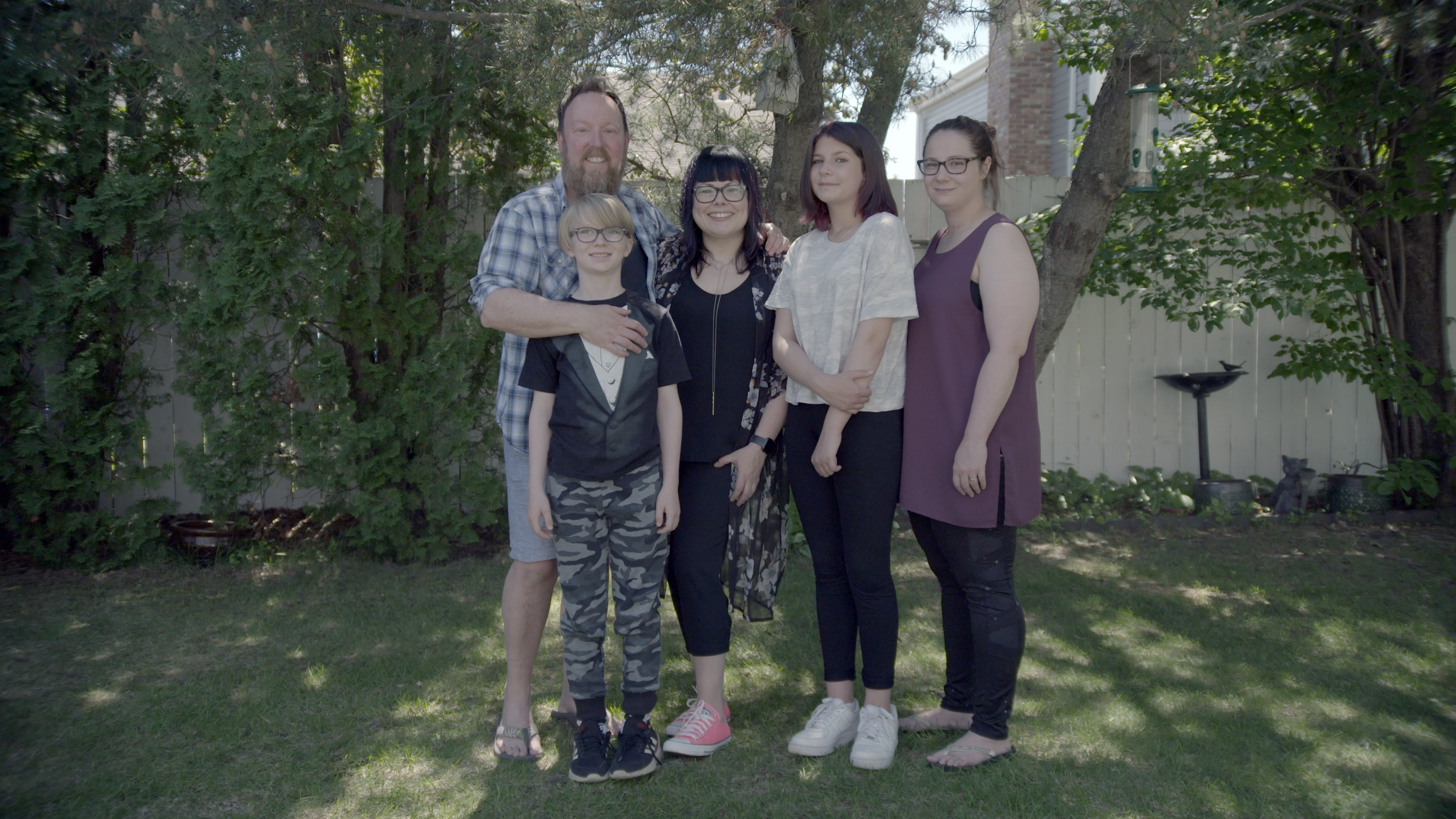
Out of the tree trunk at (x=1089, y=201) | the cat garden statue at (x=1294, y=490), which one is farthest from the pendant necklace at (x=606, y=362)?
the cat garden statue at (x=1294, y=490)

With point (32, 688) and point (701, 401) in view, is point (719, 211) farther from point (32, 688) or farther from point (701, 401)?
point (32, 688)

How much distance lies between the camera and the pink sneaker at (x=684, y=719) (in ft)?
8.65

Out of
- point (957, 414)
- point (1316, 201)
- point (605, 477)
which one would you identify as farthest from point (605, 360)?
point (1316, 201)

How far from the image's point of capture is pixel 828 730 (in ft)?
8.66

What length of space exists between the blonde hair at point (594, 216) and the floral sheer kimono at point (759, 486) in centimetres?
22

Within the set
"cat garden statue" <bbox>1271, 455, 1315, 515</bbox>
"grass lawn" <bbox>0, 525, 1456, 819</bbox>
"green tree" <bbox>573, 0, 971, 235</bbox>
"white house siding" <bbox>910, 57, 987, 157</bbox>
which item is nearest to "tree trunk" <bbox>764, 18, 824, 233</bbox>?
"green tree" <bbox>573, 0, 971, 235</bbox>

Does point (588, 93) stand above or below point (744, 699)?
above

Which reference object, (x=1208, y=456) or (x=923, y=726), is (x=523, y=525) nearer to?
(x=923, y=726)

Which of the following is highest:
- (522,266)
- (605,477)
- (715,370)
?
(522,266)

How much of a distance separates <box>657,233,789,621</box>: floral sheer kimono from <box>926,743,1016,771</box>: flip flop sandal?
2.00 ft

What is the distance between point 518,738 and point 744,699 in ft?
2.47

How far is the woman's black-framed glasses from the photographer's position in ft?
8.43

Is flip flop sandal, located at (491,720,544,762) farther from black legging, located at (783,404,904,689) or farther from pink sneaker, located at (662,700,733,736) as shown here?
black legging, located at (783,404,904,689)

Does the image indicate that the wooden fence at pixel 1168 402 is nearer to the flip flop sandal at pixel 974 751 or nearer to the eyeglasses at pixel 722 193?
the flip flop sandal at pixel 974 751
